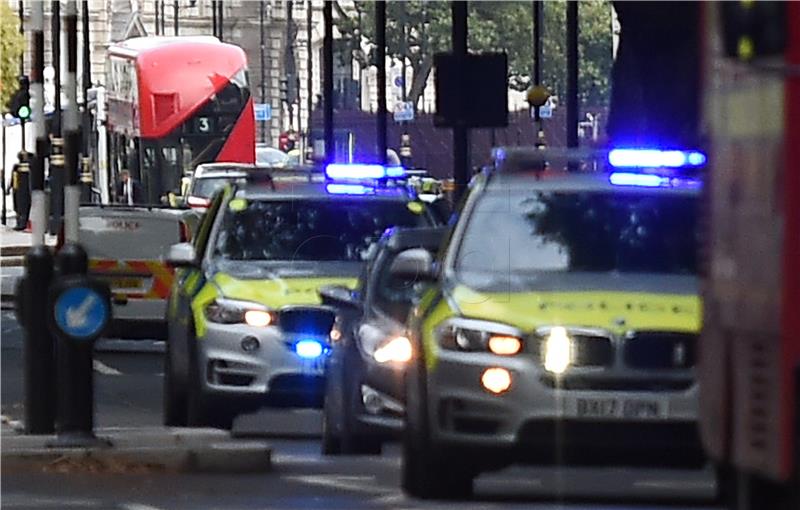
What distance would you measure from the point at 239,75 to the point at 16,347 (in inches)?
1011

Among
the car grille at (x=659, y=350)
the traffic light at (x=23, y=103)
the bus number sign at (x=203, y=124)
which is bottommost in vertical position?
the bus number sign at (x=203, y=124)

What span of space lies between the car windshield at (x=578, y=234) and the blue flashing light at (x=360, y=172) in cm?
361

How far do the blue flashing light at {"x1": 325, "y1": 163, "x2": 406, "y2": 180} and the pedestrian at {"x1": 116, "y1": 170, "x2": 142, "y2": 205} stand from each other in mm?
36756

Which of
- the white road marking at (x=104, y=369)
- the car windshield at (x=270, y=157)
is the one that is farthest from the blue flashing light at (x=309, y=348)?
the car windshield at (x=270, y=157)

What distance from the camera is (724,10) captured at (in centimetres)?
842

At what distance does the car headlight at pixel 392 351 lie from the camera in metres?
14.8

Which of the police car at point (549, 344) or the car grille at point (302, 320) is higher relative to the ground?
the police car at point (549, 344)

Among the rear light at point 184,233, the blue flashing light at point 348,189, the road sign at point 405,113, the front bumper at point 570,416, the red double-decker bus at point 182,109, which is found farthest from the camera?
the road sign at point 405,113

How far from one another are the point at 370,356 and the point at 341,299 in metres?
0.70

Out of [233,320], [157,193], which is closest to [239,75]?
[157,193]

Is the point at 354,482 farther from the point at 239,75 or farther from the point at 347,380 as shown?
the point at 239,75

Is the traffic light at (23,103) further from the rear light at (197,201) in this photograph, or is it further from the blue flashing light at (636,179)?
the blue flashing light at (636,179)

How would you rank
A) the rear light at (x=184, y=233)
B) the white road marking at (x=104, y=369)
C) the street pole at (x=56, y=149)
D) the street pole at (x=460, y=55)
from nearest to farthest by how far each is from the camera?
the white road marking at (x=104, y=369) → the rear light at (x=184, y=233) → the street pole at (x=460, y=55) → the street pole at (x=56, y=149)

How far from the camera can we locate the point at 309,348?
16.9 m
